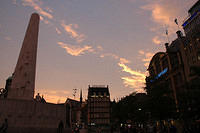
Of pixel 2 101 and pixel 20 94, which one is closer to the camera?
pixel 2 101

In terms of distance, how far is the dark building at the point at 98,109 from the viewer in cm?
8794

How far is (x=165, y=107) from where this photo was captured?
101ft

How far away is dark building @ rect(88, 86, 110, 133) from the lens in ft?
289

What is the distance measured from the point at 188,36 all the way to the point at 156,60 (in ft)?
56.5

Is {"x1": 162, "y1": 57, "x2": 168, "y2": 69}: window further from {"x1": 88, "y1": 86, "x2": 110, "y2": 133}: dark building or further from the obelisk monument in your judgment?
{"x1": 88, "y1": 86, "x2": 110, "y2": 133}: dark building

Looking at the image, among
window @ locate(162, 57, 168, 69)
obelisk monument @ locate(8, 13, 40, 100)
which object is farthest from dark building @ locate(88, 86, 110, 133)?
obelisk monument @ locate(8, 13, 40, 100)

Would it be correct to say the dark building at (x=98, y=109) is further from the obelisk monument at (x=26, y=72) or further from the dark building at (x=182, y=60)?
the obelisk monument at (x=26, y=72)

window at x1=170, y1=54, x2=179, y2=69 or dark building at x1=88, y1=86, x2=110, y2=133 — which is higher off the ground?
window at x1=170, y1=54, x2=179, y2=69

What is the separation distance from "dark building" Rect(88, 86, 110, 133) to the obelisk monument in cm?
6782

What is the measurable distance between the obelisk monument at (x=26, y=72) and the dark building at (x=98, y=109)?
67825 millimetres

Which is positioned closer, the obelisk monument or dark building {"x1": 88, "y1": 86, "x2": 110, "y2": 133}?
the obelisk monument

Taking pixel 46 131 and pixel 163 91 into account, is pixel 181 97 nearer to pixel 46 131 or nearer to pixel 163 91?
pixel 163 91

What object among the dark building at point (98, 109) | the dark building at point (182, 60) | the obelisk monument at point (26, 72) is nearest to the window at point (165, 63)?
the dark building at point (182, 60)

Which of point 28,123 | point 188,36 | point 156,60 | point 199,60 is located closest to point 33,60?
point 28,123
